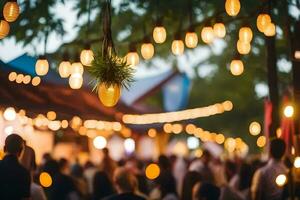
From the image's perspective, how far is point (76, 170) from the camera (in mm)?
13852

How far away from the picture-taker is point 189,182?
1020 centimetres

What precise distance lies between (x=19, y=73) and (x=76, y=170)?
3.38 meters

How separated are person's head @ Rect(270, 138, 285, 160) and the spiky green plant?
2.18m

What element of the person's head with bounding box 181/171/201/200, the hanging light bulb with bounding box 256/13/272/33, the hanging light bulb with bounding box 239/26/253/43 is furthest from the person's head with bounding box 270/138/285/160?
the hanging light bulb with bounding box 239/26/253/43

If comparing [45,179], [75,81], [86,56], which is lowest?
[45,179]

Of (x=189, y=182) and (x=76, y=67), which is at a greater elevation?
(x=76, y=67)

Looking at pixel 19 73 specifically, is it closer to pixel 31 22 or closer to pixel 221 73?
pixel 31 22

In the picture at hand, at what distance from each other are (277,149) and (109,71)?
2.51 meters

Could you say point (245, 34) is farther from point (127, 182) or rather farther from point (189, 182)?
point (127, 182)

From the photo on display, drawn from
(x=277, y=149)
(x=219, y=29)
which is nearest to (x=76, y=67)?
(x=219, y=29)

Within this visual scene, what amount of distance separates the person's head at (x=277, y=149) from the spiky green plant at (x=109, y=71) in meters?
2.18

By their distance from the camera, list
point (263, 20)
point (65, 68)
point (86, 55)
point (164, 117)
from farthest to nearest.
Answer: point (164, 117) → point (65, 68) → point (86, 55) → point (263, 20)

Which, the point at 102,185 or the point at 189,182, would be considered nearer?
the point at 189,182

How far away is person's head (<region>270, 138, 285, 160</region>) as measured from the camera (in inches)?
337
